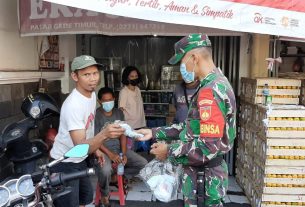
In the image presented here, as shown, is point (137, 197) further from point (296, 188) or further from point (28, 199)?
point (28, 199)

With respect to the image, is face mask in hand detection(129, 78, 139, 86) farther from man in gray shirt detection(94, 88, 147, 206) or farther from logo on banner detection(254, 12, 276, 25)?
logo on banner detection(254, 12, 276, 25)

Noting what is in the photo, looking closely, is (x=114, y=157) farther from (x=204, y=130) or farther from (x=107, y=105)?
(x=204, y=130)

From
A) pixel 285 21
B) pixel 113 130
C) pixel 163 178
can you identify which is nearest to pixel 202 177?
pixel 163 178

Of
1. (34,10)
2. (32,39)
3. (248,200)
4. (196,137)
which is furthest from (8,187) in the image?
(248,200)

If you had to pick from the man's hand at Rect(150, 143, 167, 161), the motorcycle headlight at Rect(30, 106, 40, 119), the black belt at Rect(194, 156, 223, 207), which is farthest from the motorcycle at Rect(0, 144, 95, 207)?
the motorcycle headlight at Rect(30, 106, 40, 119)

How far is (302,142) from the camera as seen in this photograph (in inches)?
141

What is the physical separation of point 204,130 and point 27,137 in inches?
63.6

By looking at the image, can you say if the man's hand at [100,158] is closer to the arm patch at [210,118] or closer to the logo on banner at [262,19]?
the arm patch at [210,118]

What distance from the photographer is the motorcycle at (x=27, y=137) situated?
2785 millimetres

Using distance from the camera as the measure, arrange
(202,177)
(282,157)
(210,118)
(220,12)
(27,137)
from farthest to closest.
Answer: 1. (282,157)
2. (220,12)
3. (27,137)
4. (202,177)
5. (210,118)

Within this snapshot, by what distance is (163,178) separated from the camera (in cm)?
246

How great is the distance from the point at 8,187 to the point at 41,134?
2747 mm

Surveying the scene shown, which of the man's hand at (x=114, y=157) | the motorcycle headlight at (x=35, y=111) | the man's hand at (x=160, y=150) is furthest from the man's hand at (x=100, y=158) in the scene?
the man's hand at (x=160, y=150)

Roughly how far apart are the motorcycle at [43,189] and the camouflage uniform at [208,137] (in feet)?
2.37
